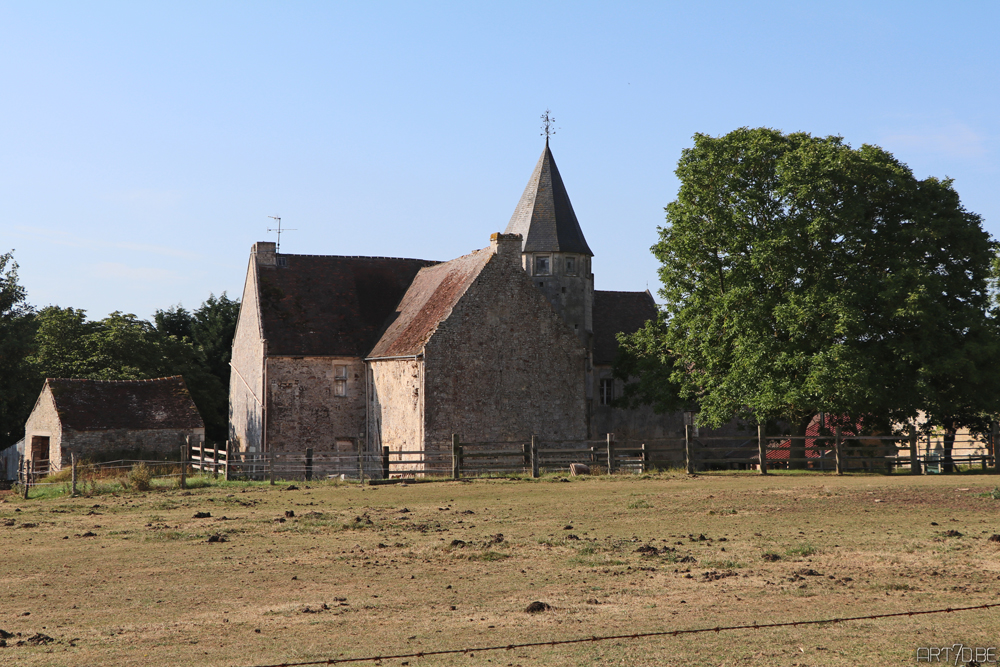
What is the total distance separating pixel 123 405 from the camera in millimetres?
41000

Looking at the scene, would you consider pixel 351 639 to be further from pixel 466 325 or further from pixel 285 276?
pixel 285 276

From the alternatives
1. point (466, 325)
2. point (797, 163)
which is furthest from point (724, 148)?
point (466, 325)

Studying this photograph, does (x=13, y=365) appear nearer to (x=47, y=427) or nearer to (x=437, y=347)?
(x=47, y=427)

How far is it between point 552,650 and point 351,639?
2055mm

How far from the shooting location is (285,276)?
43812 millimetres

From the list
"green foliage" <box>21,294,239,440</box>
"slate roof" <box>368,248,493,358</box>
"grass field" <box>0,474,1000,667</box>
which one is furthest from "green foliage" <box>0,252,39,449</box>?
"grass field" <box>0,474,1000,667</box>

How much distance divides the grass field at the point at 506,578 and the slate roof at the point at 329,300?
1809 centimetres

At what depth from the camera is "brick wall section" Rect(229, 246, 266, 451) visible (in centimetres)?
4135

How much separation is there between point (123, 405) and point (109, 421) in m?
1.17

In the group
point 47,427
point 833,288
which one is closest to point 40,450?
point 47,427

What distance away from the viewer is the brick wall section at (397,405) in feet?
121

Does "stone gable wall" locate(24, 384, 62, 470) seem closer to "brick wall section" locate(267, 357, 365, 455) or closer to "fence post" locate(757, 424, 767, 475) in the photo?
"brick wall section" locate(267, 357, 365, 455)

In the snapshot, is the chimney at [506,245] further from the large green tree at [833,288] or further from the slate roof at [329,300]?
the slate roof at [329,300]

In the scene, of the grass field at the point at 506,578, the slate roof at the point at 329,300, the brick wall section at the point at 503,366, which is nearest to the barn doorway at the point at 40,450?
the slate roof at the point at 329,300
